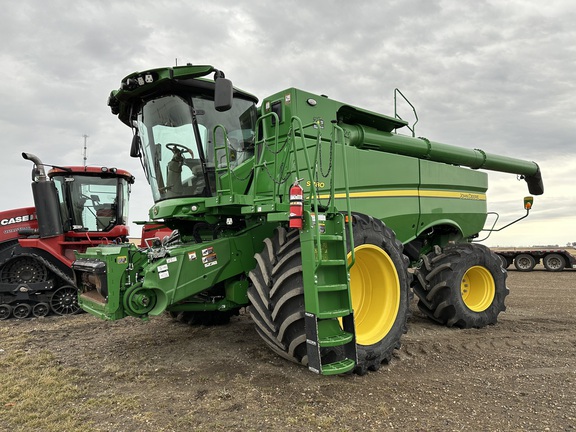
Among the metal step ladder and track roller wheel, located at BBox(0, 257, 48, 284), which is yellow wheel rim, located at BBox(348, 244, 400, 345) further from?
track roller wheel, located at BBox(0, 257, 48, 284)

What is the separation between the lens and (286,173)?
4.36 meters

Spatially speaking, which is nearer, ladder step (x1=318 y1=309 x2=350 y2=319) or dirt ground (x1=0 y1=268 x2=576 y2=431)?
dirt ground (x1=0 y1=268 x2=576 y2=431)

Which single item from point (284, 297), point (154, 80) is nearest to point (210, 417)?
point (284, 297)

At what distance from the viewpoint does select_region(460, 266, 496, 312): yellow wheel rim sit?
643 cm

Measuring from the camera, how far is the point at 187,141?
4.73 m

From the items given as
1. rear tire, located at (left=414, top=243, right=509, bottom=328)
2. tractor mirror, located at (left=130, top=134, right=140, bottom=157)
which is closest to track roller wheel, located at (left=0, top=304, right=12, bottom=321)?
tractor mirror, located at (left=130, top=134, right=140, bottom=157)

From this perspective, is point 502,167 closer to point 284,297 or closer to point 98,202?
point 284,297

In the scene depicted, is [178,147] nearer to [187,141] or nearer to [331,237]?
[187,141]

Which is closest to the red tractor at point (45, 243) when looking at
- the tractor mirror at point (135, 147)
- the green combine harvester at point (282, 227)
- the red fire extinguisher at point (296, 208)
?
the tractor mirror at point (135, 147)

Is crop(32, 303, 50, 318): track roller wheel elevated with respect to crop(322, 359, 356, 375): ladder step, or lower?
lower

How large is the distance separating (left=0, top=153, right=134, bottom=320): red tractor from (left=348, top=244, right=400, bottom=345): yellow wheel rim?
573cm

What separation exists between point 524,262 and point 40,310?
15.6m

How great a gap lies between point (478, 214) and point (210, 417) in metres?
5.71

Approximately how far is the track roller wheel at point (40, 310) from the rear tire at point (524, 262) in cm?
1534
